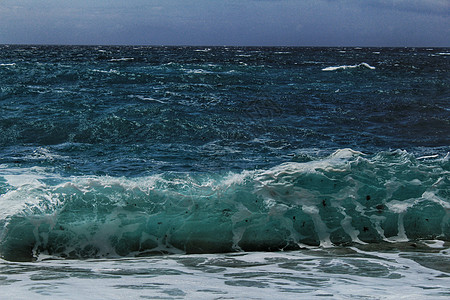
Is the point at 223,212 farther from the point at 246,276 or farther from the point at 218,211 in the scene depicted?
the point at 246,276

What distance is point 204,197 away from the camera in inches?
220

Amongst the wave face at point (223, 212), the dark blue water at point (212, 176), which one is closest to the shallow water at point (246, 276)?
the wave face at point (223, 212)

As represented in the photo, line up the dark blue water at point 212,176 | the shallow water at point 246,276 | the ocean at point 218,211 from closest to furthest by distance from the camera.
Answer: the shallow water at point 246,276
the ocean at point 218,211
the dark blue water at point 212,176

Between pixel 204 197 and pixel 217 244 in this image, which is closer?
pixel 217 244

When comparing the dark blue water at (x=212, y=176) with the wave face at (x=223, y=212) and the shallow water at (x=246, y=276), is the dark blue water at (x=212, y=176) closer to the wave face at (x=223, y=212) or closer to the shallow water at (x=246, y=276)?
the wave face at (x=223, y=212)

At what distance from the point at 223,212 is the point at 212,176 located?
1303 millimetres

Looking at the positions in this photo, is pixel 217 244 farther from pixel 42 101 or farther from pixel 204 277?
pixel 42 101

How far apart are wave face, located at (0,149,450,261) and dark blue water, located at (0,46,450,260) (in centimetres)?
2

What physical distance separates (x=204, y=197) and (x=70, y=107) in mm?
8312

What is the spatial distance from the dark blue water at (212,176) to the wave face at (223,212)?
2 cm

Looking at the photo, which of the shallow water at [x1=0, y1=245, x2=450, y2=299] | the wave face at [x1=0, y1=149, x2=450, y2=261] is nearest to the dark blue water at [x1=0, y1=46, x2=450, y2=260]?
the wave face at [x1=0, y1=149, x2=450, y2=261]

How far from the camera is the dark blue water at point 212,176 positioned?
195 inches

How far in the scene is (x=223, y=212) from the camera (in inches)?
212

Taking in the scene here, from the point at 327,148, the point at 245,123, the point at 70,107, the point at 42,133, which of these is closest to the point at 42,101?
the point at 70,107
